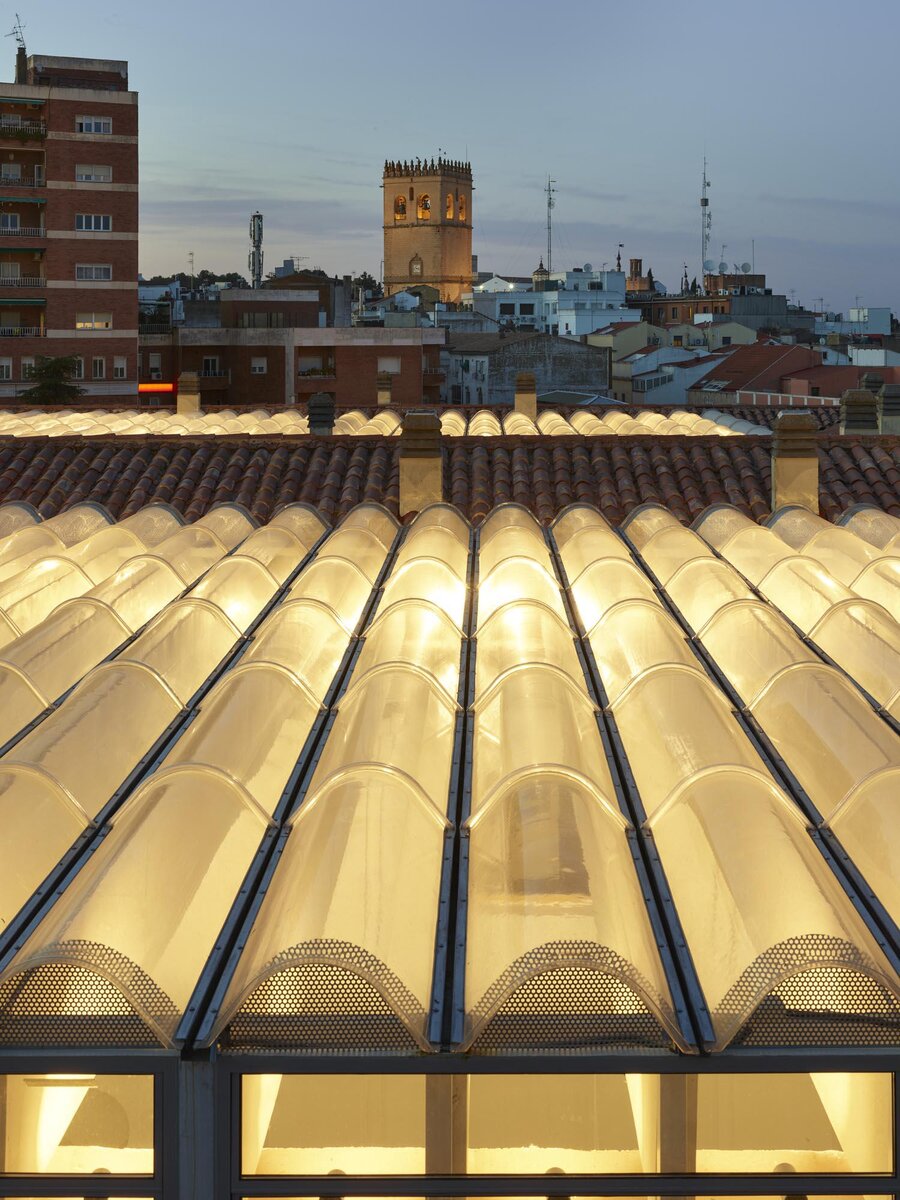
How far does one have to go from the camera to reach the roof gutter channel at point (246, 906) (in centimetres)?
428

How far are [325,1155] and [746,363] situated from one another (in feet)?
197

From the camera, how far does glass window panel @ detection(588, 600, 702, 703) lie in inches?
288

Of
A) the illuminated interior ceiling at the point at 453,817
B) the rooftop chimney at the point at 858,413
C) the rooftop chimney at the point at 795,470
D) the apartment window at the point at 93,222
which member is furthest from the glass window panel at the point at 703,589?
the apartment window at the point at 93,222

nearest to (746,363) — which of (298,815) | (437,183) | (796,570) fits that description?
(796,570)

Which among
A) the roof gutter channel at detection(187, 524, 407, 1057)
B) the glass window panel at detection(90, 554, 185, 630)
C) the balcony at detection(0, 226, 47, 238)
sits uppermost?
the balcony at detection(0, 226, 47, 238)

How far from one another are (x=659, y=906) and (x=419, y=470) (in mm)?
10535

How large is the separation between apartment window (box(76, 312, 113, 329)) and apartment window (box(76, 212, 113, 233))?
328cm

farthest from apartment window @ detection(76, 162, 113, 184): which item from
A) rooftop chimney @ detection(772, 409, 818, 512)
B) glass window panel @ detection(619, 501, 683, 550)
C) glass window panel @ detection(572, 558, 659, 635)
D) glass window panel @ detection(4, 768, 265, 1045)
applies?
glass window panel @ detection(4, 768, 265, 1045)

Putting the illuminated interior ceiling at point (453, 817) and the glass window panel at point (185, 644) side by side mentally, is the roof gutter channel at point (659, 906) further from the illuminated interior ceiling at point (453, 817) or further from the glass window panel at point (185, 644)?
the glass window panel at point (185, 644)

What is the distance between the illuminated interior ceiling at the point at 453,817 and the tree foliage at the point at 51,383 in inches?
1920

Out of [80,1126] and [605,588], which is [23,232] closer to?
[605,588]

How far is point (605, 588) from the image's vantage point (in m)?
9.27

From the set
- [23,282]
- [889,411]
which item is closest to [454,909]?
[889,411]

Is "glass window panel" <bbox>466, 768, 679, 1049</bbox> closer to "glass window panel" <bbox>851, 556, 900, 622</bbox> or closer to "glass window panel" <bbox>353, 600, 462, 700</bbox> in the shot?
"glass window panel" <bbox>353, 600, 462, 700</bbox>
